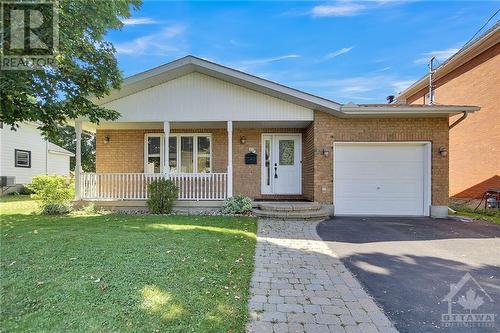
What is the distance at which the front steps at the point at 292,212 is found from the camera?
8.57 metres

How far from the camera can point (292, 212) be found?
28.4 feet

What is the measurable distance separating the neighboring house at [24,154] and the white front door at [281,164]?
40.0 ft

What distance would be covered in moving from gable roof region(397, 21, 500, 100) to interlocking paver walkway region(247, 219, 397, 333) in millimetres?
10571

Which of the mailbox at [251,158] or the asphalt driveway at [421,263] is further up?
the mailbox at [251,158]

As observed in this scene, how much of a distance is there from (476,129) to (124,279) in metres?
13.6

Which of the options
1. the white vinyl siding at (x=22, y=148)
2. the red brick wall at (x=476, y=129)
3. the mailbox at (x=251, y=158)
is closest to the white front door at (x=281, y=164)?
the mailbox at (x=251, y=158)

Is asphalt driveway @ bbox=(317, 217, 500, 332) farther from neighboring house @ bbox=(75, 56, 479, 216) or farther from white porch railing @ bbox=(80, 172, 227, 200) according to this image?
white porch railing @ bbox=(80, 172, 227, 200)

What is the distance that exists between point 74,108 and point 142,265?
5362 mm

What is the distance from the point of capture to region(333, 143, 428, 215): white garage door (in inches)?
369

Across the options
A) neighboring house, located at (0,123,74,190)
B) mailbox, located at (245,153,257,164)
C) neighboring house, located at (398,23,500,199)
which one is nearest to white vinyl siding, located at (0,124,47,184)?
neighboring house, located at (0,123,74,190)

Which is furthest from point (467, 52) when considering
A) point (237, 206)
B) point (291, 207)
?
point (237, 206)

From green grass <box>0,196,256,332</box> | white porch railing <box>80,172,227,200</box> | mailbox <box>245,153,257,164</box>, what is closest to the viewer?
green grass <box>0,196,256,332</box>

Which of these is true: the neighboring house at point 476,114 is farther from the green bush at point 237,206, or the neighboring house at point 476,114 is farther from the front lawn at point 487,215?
the green bush at point 237,206

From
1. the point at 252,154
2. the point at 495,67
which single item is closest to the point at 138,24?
the point at 252,154
